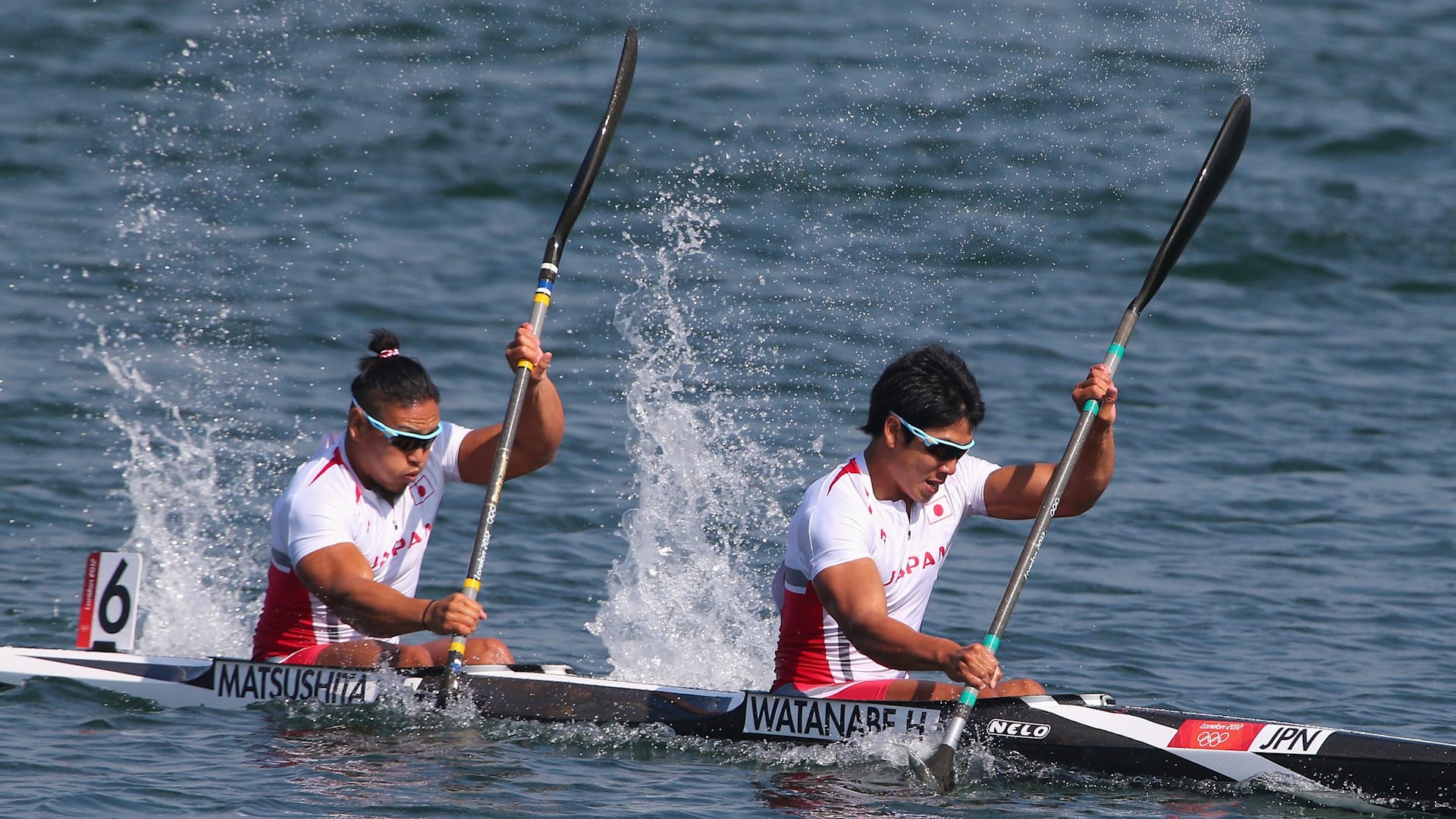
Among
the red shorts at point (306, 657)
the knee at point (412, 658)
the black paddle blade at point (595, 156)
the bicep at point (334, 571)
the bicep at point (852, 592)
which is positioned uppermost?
the black paddle blade at point (595, 156)

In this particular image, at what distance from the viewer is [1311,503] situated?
35.8 ft

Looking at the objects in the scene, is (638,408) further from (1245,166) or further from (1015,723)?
(1245,166)

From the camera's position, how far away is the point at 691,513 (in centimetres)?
962

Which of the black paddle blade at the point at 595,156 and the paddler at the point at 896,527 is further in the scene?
the black paddle blade at the point at 595,156

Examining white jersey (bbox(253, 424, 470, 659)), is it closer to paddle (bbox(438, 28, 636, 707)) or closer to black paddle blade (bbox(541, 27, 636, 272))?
paddle (bbox(438, 28, 636, 707))

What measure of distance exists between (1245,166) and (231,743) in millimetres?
15733

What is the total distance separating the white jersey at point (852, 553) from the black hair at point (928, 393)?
28 centimetres

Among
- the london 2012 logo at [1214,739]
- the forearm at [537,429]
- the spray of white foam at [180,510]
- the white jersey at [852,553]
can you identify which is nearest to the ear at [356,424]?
the forearm at [537,429]

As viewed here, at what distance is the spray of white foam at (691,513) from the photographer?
8.09 metres

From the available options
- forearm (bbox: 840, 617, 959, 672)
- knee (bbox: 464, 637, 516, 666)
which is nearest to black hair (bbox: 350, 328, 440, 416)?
knee (bbox: 464, 637, 516, 666)

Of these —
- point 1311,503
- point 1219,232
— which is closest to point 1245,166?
point 1219,232

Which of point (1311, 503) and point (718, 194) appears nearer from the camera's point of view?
point (1311, 503)

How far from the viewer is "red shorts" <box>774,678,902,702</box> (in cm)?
604

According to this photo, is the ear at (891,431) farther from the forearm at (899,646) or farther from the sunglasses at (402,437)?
the sunglasses at (402,437)
